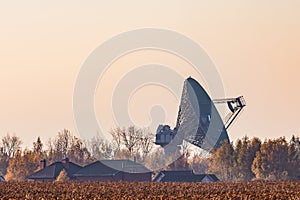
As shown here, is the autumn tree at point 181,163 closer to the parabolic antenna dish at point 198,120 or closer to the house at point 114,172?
the parabolic antenna dish at point 198,120

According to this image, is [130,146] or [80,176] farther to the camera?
[130,146]

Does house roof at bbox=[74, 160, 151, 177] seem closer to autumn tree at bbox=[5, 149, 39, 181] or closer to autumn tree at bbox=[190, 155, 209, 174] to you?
autumn tree at bbox=[5, 149, 39, 181]

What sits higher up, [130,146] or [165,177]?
[130,146]

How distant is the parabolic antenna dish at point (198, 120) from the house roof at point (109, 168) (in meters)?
7.37

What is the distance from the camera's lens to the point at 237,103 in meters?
136

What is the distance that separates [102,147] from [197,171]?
25.7 m

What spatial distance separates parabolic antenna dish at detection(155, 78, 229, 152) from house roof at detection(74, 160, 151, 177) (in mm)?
7370

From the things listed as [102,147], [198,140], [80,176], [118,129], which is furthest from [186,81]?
[102,147]

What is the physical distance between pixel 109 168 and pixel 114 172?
2.47 metres

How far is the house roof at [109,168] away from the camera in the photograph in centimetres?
12838

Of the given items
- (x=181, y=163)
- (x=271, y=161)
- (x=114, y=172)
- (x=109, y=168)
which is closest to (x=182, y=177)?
(x=114, y=172)

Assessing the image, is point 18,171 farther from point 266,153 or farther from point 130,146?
point 266,153

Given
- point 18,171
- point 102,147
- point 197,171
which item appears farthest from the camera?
point 102,147

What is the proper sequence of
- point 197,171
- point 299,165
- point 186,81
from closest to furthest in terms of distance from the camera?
point 186,81, point 299,165, point 197,171
